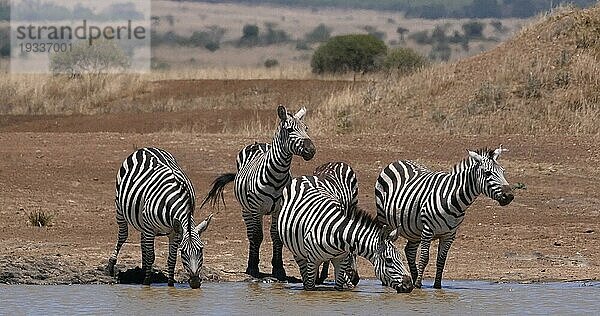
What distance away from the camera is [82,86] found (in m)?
39.1

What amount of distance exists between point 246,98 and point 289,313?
2604 centimetres

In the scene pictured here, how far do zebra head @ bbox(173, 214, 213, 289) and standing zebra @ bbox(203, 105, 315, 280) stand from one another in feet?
4.30

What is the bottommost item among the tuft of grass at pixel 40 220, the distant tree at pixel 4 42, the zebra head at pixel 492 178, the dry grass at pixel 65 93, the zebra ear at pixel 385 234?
the zebra ear at pixel 385 234

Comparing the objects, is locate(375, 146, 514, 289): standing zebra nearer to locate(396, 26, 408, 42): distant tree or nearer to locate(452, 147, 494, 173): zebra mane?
locate(452, 147, 494, 173): zebra mane

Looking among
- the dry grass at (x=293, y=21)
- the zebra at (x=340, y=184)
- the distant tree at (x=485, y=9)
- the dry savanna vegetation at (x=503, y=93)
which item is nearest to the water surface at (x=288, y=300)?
the zebra at (x=340, y=184)

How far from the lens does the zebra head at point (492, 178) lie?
11852 millimetres

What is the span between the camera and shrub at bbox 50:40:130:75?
4625 centimetres

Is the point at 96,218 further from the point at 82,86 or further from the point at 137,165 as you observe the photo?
the point at 82,86

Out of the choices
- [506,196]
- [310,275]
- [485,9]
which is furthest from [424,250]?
[485,9]

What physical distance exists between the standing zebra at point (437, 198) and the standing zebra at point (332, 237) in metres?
0.84

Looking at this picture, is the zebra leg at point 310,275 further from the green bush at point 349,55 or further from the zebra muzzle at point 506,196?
the green bush at point 349,55

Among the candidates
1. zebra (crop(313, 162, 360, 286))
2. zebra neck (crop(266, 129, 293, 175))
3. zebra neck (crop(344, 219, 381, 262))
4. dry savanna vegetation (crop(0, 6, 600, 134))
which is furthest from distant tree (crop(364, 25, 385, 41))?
zebra neck (crop(344, 219, 381, 262))

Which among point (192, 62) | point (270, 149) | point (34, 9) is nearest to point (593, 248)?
point (270, 149)

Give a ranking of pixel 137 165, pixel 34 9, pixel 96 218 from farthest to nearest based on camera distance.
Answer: pixel 34 9
pixel 96 218
pixel 137 165
